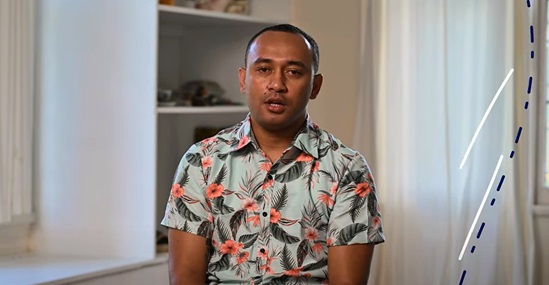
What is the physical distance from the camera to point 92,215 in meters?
3.16

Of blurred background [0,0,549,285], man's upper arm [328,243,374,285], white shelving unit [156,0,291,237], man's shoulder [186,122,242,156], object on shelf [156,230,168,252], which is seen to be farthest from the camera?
white shelving unit [156,0,291,237]

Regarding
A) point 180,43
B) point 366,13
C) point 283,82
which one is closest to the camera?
point 283,82

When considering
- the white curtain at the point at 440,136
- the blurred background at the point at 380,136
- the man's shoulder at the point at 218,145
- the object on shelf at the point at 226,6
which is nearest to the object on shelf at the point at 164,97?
the blurred background at the point at 380,136

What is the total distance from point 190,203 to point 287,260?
23 cm

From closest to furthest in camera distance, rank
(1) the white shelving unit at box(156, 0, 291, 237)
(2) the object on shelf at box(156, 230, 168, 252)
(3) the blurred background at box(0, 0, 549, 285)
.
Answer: (3) the blurred background at box(0, 0, 549, 285) < (2) the object on shelf at box(156, 230, 168, 252) < (1) the white shelving unit at box(156, 0, 291, 237)

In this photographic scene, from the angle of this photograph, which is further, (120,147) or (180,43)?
(180,43)

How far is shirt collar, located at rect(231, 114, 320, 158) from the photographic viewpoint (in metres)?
1.95

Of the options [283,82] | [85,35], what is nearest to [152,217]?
[85,35]

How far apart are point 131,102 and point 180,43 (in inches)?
23.8

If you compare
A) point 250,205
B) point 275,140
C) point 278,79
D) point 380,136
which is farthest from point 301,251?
point 380,136

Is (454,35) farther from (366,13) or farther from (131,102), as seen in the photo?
(131,102)

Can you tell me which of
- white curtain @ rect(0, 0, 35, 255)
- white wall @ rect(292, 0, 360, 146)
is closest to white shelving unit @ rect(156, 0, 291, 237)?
white wall @ rect(292, 0, 360, 146)

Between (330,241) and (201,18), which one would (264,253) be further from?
(201,18)

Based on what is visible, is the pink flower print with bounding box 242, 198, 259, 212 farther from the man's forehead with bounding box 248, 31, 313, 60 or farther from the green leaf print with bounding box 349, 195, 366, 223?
the man's forehead with bounding box 248, 31, 313, 60
